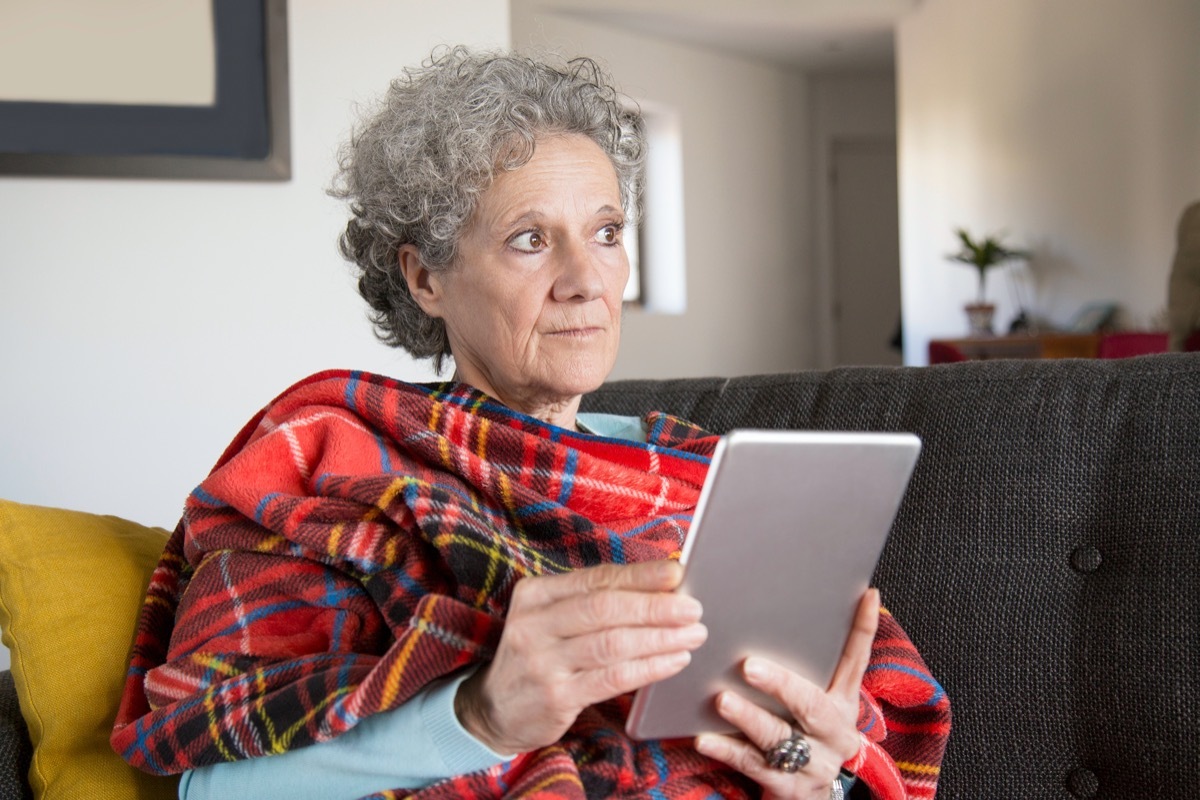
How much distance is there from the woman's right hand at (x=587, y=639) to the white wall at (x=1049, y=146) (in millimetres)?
6079

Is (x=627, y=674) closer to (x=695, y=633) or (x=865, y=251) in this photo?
(x=695, y=633)

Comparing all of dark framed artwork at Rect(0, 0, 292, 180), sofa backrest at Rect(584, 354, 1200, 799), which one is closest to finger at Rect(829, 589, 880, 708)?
sofa backrest at Rect(584, 354, 1200, 799)

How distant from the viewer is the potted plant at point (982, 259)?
23.2ft

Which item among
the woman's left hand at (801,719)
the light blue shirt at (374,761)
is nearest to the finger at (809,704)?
the woman's left hand at (801,719)

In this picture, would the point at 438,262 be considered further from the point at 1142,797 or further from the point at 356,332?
the point at 356,332

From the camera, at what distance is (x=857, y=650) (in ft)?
3.21

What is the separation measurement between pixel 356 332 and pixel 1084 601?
1.91 meters

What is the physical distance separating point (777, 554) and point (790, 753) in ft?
0.74

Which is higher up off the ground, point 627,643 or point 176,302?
point 176,302

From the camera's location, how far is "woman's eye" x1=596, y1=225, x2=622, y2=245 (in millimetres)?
1382

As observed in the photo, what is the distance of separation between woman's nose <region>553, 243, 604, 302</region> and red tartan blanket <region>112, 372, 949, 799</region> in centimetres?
15

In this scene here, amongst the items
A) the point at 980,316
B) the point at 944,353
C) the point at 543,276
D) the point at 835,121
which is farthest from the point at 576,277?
the point at 835,121

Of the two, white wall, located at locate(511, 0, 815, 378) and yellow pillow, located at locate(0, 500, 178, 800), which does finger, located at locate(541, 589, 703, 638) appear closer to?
yellow pillow, located at locate(0, 500, 178, 800)

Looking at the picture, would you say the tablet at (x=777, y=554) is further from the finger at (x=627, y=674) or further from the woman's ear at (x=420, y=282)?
the woman's ear at (x=420, y=282)
